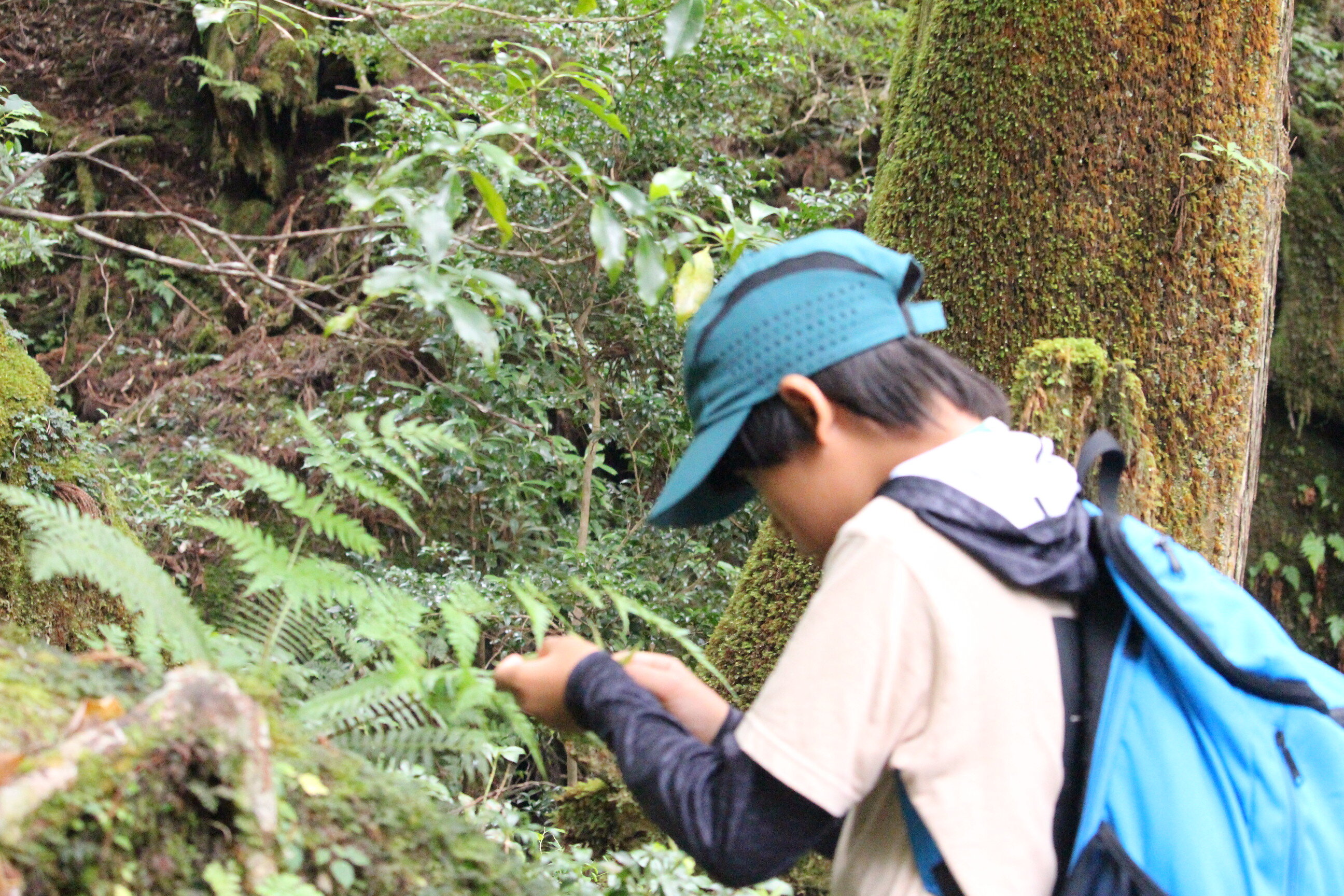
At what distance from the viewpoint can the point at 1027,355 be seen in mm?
2896

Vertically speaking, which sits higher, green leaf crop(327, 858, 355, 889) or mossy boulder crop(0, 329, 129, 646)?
green leaf crop(327, 858, 355, 889)

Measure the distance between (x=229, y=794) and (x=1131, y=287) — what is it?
2.98 meters

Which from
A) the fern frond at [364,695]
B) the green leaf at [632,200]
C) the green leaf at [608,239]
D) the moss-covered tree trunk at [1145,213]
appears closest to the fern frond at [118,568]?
the fern frond at [364,695]

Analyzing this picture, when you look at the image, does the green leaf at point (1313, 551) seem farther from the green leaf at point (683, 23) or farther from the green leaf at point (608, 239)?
the green leaf at point (608, 239)

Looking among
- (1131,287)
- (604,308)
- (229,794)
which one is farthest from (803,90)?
(229,794)

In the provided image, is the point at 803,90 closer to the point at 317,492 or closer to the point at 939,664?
the point at 317,492

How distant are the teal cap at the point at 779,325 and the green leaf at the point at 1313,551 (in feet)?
21.1

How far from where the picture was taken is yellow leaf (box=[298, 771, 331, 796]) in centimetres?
135

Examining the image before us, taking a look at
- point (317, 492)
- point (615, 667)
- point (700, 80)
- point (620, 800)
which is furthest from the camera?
point (317, 492)

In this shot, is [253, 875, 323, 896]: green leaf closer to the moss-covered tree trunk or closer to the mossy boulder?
the mossy boulder

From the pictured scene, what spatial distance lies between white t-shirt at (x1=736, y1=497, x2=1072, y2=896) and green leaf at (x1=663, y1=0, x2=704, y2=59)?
5.51ft

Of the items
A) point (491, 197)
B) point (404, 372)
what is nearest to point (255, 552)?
point (491, 197)

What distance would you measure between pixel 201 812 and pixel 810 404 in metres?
1.03

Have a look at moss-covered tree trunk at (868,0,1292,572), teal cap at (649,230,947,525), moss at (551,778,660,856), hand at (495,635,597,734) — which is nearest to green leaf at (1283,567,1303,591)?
moss-covered tree trunk at (868,0,1292,572)
